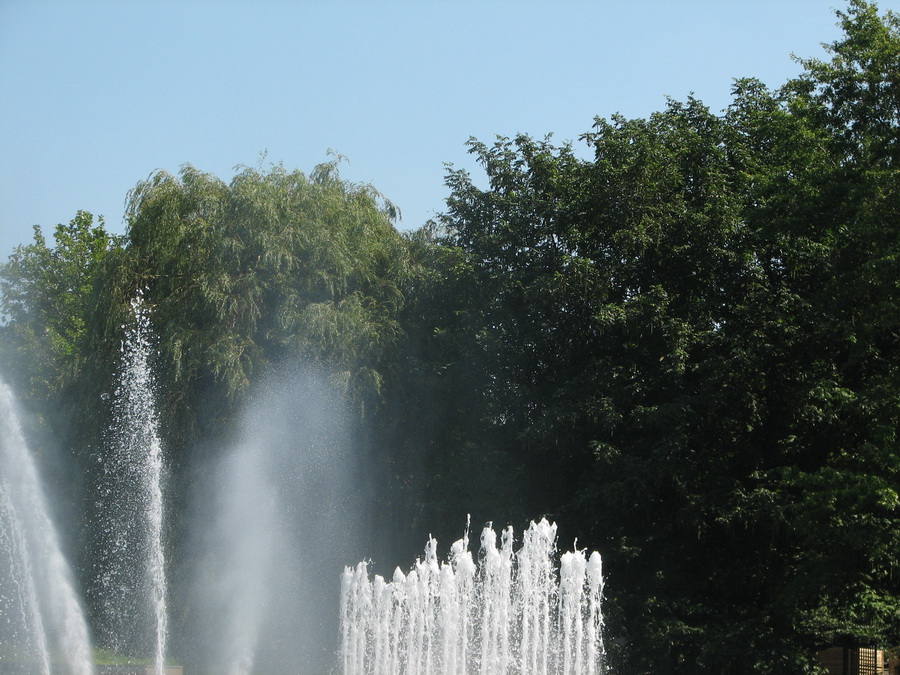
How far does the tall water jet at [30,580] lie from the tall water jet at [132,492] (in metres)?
1.05

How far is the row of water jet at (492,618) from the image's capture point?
1661 cm

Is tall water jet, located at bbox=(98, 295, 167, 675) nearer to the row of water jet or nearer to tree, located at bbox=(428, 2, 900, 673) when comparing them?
the row of water jet

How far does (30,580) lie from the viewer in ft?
56.6

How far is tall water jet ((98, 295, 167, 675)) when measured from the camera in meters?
21.5

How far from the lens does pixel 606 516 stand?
2008 centimetres

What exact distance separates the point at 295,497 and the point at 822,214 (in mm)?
12746

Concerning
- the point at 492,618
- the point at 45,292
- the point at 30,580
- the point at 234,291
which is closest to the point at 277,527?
the point at 234,291

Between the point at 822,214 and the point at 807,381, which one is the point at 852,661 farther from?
the point at 822,214

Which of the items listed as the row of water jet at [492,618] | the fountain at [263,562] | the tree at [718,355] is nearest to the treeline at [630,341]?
the tree at [718,355]

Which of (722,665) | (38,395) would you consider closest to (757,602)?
(722,665)

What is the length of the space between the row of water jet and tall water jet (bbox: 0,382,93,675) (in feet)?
16.9

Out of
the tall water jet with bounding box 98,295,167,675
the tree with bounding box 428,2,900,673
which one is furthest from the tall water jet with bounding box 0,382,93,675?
the tree with bounding box 428,2,900,673

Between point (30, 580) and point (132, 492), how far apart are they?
5494 mm

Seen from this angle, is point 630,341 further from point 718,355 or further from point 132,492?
point 132,492
